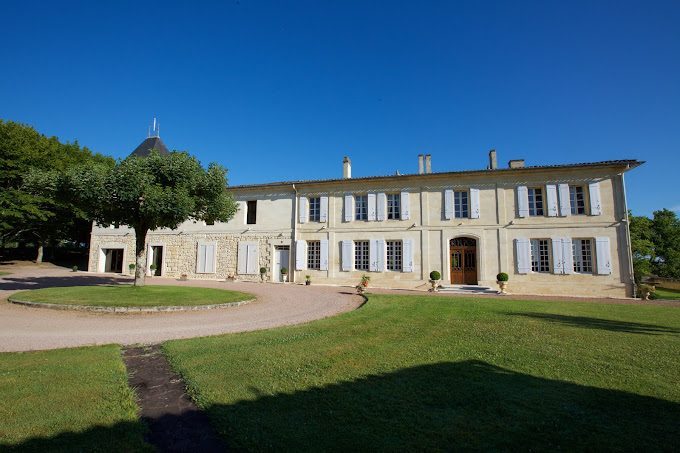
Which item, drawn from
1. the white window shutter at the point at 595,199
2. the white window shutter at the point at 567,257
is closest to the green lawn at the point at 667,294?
the white window shutter at the point at 567,257

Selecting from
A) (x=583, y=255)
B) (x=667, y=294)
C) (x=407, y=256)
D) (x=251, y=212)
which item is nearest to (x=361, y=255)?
(x=407, y=256)

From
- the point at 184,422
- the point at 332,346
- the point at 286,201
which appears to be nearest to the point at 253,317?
the point at 332,346

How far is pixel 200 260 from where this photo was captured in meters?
21.1

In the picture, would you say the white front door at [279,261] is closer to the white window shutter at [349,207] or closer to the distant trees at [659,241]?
the white window shutter at [349,207]

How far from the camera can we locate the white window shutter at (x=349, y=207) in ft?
62.6

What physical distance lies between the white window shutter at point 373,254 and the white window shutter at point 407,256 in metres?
1.49

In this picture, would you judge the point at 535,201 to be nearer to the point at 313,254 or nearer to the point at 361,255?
the point at 361,255

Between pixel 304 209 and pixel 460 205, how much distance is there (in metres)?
8.63

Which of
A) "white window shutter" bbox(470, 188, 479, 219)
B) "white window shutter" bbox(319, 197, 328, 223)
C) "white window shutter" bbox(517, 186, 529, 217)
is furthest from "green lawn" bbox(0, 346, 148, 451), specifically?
"white window shutter" bbox(517, 186, 529, 217)

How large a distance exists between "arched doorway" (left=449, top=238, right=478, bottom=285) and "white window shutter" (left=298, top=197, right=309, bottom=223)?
26.7ft

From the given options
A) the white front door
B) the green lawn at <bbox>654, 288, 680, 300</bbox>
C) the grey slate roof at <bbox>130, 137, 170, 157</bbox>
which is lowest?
the green lawn at <bbox>654, 288, 680, 300</bbox>

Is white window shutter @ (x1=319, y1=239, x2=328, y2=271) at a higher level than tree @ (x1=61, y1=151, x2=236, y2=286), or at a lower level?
lower

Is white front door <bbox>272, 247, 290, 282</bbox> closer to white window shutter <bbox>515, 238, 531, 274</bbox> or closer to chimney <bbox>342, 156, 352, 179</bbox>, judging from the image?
chimney <bbox>342, 156, 352, 179</bbox>

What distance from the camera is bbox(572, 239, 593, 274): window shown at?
1593 centimetres
